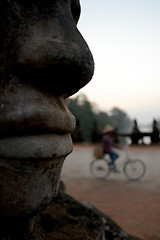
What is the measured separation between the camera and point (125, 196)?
21.5 ft

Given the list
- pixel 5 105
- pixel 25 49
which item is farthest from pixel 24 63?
pixel 5 105

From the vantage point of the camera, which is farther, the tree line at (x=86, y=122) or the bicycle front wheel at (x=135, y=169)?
the tree line at (x=86, y=122)

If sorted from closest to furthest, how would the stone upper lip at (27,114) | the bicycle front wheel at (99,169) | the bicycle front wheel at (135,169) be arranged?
the stone upper lip at (27,114) < the bicycle front wheel at (135,169) < the bicycle front wheel at (99,169)

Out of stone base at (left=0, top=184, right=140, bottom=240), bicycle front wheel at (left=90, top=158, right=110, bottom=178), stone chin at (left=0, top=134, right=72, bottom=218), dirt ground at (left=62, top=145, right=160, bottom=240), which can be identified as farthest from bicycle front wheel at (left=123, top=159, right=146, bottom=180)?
stone chin at (left=0, top=134, right=72, bottom=218)

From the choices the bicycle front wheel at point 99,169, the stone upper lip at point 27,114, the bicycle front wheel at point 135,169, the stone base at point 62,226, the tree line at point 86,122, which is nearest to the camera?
the stone upper lip at point 27,114

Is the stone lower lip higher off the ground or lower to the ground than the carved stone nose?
lower

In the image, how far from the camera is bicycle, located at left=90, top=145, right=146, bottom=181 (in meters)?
8.51

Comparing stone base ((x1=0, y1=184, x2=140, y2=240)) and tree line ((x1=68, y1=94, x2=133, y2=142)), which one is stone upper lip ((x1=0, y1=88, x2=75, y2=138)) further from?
tree line ((x1=68, y1=94, x2=133, y2=142))

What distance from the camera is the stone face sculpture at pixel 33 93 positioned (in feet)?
3.09

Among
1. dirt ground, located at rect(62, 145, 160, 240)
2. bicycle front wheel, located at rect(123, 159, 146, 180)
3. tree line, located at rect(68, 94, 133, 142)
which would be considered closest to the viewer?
dirt ground, located at rect(62, 145, 160, 240)

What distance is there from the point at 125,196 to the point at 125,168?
2158 millimetres

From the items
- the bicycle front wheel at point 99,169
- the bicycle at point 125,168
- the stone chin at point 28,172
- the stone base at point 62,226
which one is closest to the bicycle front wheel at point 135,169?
the bicycle at point 125,168

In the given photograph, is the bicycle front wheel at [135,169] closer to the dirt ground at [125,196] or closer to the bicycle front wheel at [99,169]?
the dirt ground at [125,196]

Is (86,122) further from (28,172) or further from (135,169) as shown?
(28,172)
